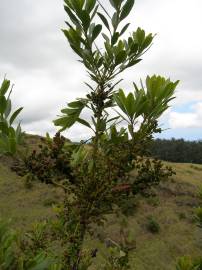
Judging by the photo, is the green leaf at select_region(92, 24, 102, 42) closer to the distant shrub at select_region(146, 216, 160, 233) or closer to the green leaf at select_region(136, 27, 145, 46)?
the green leaf at select_region(136, 27, 145, 46)

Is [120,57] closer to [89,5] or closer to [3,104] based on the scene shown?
[89,5]

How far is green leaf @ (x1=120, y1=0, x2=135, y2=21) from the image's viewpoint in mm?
2727

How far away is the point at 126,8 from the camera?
9.00ft

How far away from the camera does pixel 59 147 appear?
2.66m

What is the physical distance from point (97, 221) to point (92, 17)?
1286mm

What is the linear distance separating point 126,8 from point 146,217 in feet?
127

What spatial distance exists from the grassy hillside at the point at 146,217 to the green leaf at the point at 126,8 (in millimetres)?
26538

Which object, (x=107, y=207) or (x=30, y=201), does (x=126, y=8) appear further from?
(x=30, y=201)

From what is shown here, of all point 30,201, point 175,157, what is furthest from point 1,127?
point 175,157

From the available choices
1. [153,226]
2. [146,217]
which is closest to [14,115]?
[153,226]

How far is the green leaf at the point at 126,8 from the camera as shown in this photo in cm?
273

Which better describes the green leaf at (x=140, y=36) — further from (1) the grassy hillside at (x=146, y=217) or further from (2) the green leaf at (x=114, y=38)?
(1) the grassy hillside at (x=146, y=217)

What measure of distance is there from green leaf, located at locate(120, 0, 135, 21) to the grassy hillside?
2654 centimetres

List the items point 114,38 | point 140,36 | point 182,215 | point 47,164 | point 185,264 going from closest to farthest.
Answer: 1. point 47,164
2. point 114,38
3. point 140,36
4. point 185,264
5. point 182,215
